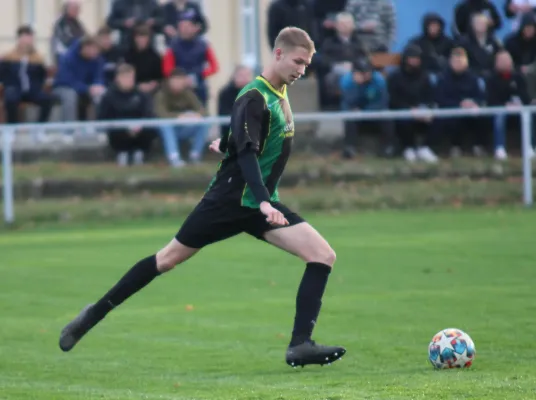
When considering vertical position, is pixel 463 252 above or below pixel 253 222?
below

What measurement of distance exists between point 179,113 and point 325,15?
132 inches

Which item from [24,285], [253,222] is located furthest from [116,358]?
[24,285]

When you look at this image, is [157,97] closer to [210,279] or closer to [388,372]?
[210,279]

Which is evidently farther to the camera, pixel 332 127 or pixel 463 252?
pixel 332 127

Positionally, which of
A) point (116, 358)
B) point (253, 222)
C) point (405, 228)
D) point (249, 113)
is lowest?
point (405, 228)

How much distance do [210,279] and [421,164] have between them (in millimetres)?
8353

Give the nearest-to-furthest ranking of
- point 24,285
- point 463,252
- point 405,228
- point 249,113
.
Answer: point 249,113
point 24,285
point 463,252
point 405,228

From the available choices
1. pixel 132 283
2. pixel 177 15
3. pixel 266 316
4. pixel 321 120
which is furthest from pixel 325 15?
pixel 132 283

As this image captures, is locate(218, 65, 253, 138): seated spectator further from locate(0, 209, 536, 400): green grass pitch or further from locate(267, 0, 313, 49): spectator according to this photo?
locate(0, 209, 536, 400): green grass pitch

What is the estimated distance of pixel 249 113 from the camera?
828 cm

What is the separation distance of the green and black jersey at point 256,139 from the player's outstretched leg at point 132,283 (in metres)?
0.45

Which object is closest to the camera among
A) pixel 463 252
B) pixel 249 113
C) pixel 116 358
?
pixel 249 113

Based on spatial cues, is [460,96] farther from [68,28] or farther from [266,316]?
[266,316]

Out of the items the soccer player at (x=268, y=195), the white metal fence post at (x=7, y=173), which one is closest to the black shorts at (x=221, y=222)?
the soccer player at (x=268, y=195)
